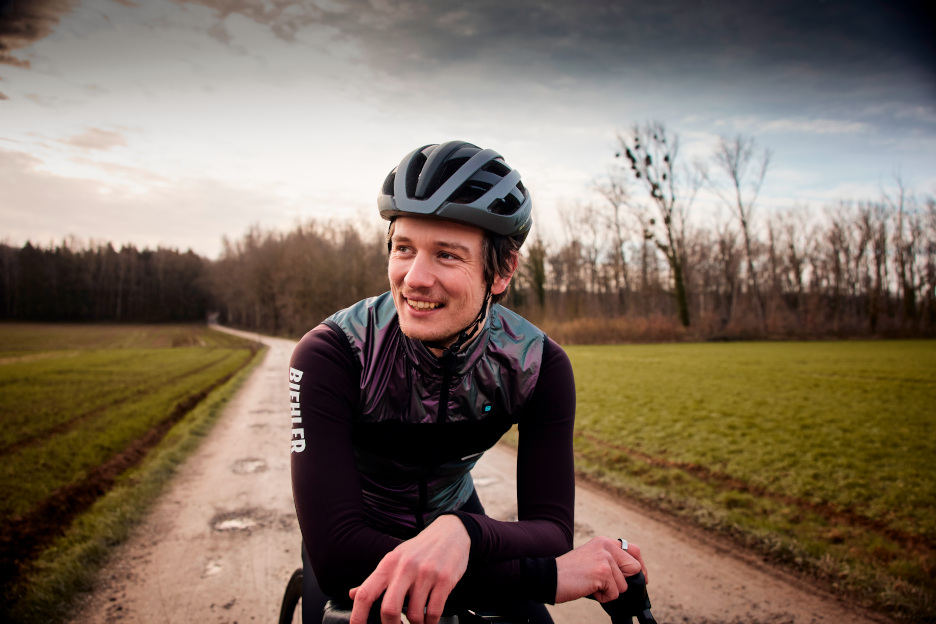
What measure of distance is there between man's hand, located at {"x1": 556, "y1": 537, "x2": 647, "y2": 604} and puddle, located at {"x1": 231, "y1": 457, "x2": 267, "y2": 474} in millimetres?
6151

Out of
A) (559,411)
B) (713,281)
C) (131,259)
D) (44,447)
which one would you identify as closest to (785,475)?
(559,411)

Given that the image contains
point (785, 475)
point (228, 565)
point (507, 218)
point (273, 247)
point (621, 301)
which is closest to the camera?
point (507, 218)

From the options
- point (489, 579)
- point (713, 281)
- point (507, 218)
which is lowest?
point (489, 579)

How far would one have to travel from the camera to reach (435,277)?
159 cm

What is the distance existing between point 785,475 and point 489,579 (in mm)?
6821

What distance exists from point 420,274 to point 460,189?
36 centimetres

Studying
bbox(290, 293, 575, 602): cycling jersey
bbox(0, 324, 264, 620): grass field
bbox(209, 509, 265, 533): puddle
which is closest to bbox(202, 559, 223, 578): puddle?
bbox(209, 509, 265, 533): puddle

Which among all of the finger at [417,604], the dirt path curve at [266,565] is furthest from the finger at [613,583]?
the dirt path curve at [266,565]

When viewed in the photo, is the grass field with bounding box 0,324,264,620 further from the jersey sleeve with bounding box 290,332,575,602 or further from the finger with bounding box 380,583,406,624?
the finger with bounding box 380,583,406,624

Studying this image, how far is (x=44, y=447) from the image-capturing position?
8.25m

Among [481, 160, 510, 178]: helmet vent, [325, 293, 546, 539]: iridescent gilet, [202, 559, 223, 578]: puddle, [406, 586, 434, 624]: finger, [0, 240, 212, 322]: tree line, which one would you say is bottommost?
[202, 559, 223, 578]: puddle

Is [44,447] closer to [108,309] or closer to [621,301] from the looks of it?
[621,301]

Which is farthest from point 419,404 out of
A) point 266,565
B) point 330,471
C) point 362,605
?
point 266,565

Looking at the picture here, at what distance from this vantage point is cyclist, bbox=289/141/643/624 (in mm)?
1374
